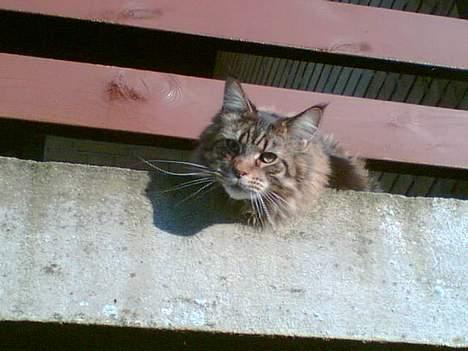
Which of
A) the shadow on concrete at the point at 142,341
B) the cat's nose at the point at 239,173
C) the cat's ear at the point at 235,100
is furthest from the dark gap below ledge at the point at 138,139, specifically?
the shadow on concrete at the point at 142,341

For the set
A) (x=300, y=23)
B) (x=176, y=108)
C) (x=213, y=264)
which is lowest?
(x=213, y=264)

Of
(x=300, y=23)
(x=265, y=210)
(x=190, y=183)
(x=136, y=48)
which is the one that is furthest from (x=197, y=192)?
(x=136, y=48)

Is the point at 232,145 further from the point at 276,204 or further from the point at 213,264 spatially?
the point at 213,264

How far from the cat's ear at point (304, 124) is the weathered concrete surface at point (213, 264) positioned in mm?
192

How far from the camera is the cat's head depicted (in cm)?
224

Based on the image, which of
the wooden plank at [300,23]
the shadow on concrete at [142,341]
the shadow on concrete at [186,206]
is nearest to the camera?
the shadow on concrete at [142,341]

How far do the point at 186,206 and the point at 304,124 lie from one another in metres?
0.42

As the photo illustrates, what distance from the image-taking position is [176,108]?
237 centimetres

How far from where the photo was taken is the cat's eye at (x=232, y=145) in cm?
230

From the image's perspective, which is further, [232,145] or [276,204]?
[232,145]

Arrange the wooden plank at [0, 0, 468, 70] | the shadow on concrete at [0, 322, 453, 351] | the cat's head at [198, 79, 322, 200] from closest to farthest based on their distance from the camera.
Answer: the shadow on concrete at [0, 322, 453, 351] → the cat's head at [198, 79, 322, 200] → the wooden plank at [0, 0, 468, 70]

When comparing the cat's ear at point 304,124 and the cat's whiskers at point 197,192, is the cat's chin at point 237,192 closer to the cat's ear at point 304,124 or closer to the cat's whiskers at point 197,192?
the cat's whiskers at point 197,192

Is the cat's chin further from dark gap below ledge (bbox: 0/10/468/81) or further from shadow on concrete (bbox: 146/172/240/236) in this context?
dark gap below ledge (bbox: 0/10/468/81)

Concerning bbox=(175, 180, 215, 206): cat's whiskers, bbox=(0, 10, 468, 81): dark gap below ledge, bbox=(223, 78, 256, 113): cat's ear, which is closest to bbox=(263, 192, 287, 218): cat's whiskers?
bbox=(175, 180, 215, 206): cat's whiskers
